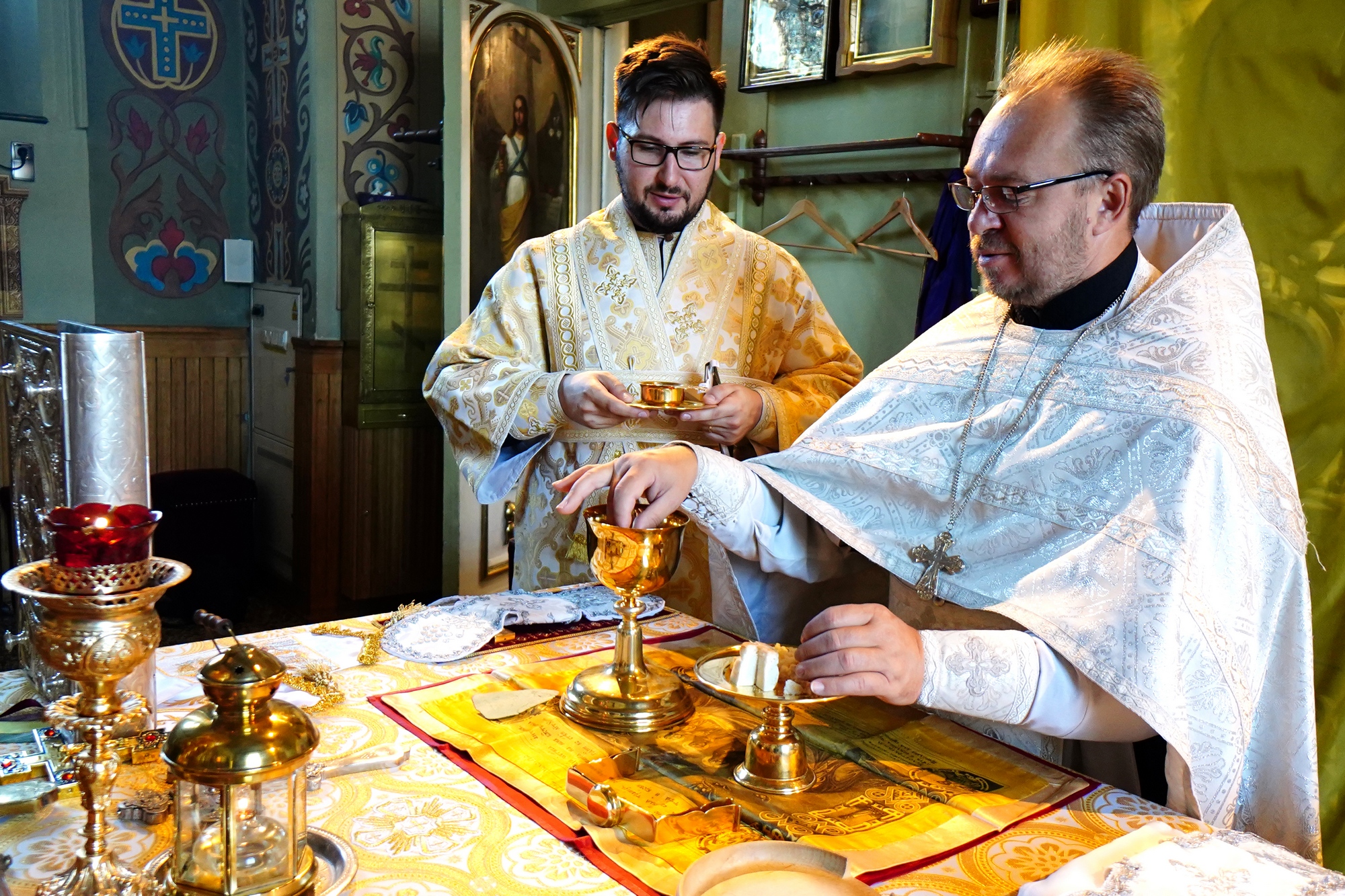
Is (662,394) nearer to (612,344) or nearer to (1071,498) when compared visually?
(612,344)

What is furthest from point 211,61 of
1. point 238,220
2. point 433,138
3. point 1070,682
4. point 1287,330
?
point 1070,682

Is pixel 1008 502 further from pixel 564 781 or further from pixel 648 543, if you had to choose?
pixel 564 781

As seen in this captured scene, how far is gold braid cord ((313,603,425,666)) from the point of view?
75.8 inches

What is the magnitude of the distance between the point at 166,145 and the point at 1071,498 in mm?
6240

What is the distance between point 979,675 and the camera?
1.64m

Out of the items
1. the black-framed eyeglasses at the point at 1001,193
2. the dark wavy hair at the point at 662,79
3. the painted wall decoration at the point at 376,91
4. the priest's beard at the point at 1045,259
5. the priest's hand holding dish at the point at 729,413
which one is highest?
the painted wall decoration at the point at 376,91

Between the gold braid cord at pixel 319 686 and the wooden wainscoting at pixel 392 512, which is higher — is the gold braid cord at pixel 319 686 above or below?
above

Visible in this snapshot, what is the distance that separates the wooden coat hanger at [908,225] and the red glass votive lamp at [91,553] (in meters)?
3.57

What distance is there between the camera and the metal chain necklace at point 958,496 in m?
2.01

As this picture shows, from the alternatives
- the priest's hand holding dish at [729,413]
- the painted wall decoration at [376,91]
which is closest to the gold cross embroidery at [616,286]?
the priest's hand holding dish at [729,413]

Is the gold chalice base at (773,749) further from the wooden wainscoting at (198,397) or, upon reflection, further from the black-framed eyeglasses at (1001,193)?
the wooden wainscoting at (198,397)

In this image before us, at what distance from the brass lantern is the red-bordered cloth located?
0.30m

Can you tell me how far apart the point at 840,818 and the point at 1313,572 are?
2.27m

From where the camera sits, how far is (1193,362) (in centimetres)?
189
